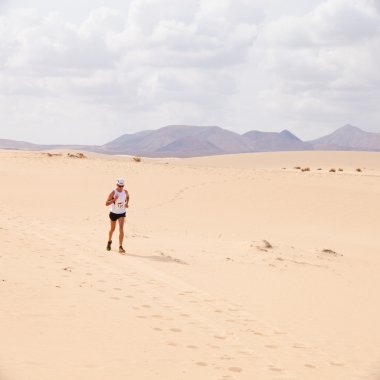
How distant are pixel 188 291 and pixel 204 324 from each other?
1.65 m

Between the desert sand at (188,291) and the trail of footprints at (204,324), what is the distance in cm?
2

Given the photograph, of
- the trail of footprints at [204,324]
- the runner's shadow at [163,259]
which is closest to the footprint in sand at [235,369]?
the trail of footprints at [204,324]

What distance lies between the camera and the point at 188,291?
8219 millimetres

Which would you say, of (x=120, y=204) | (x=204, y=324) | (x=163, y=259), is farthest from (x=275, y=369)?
(x=120, y=204)

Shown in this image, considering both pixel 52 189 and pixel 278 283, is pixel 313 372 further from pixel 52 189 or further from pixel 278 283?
pixel 52 189

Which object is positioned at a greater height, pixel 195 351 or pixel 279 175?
pixel 279 175

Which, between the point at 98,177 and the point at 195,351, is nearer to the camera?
the point at 195,351

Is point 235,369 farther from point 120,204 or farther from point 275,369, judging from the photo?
point 120,204

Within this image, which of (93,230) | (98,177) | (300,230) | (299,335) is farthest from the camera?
(98,177)

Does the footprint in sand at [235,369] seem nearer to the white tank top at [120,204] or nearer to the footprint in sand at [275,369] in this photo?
the footprint in sand at [275,369]

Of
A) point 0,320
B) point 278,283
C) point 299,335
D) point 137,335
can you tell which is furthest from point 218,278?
point 0,320

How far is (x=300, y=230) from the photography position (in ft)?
57.9

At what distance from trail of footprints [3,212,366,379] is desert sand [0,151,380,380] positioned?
0.02 m

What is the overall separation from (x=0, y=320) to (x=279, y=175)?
23215 millimetres
